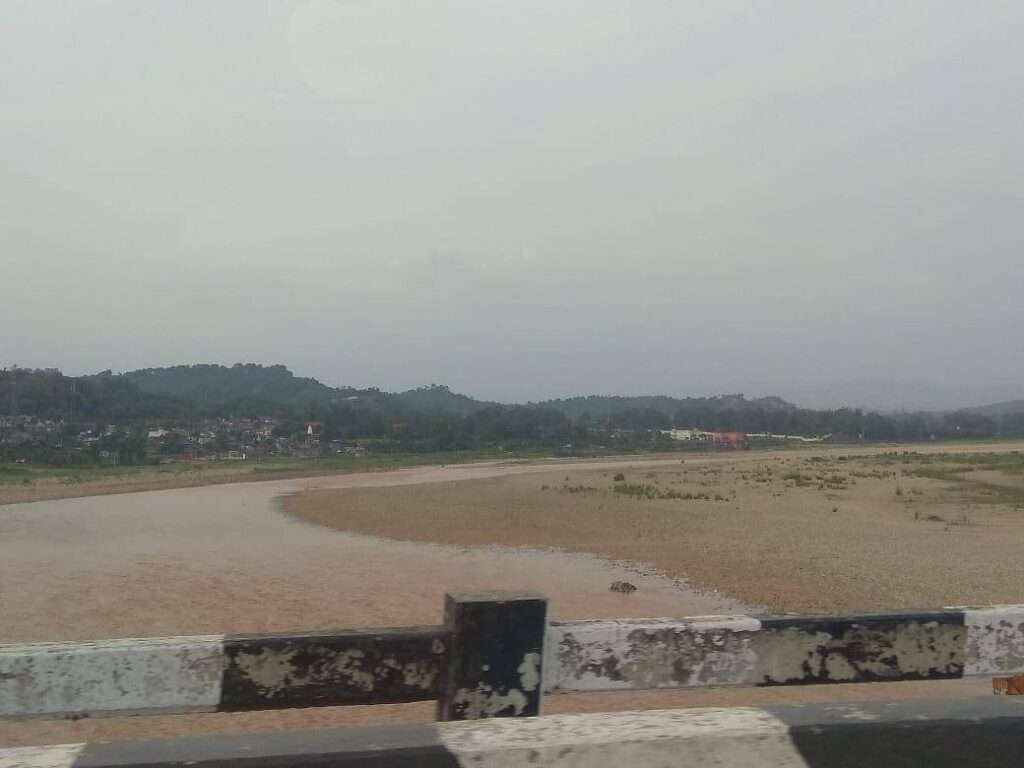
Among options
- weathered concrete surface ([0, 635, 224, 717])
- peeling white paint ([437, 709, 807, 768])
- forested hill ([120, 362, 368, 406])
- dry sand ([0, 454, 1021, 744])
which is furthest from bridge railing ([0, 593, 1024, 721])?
forested hill ([120, 362, 368, 406])

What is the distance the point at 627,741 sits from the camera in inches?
108

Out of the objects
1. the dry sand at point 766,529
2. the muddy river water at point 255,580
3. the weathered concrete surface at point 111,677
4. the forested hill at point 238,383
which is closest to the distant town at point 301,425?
the forested hill at point 238,383

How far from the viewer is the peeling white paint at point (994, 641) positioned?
3980 millimetres

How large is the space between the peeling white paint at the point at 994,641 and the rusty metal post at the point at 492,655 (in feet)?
5.95

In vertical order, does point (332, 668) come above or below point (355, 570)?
above

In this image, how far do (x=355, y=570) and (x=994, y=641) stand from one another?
14.8 metres

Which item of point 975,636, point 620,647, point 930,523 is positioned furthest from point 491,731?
point 930,523

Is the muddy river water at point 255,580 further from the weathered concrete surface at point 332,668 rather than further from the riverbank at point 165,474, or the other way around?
the riverbank at point 165,474

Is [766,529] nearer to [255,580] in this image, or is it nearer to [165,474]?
[255,580]

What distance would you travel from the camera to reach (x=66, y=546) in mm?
23391

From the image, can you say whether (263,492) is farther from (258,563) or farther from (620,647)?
(620,647)

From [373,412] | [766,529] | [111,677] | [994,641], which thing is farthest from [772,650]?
[373,412]

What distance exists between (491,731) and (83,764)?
1.09m

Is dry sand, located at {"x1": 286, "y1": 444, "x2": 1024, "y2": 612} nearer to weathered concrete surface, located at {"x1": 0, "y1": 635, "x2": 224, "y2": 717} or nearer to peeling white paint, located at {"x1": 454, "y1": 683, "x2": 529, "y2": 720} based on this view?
peeling white paint, located at {"x1": 454, "y1": 683, "x2": 529, "y2": 720}
